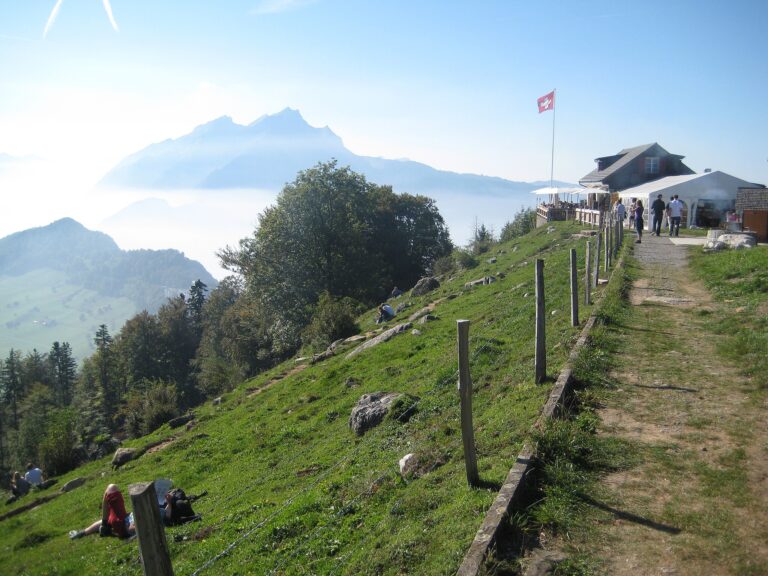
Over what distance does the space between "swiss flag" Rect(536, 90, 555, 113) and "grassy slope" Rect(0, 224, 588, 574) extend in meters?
40.2

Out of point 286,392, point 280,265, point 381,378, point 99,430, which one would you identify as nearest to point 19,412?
point 99,430

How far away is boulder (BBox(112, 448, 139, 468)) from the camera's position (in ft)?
66.6

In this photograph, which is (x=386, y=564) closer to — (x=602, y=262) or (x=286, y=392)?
(x=286, y=392)

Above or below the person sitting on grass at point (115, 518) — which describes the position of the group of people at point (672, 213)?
above

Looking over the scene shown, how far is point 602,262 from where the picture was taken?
22.2 metres

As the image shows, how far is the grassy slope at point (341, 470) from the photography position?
21.4 ft

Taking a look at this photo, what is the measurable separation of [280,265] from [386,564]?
4097 cm

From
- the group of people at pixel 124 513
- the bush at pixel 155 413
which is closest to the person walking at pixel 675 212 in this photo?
the group of people at pixel 124 513

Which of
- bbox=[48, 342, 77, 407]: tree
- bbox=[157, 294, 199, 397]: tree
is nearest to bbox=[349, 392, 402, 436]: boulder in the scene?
bbox=[157, 294, 199, 397]: tree

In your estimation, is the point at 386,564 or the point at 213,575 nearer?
the point at 386,564

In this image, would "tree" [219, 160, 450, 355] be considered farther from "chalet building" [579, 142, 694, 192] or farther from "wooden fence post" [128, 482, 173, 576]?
"wooden fence post" [128, 482, 173, 576]

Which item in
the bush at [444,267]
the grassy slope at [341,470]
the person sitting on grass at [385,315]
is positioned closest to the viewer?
the grassy slope at [341,470]

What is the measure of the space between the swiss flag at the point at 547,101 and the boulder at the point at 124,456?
5320 centimetres

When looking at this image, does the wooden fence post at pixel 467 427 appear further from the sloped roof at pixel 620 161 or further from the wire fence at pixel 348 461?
the sloped roof at pixel 620 161
